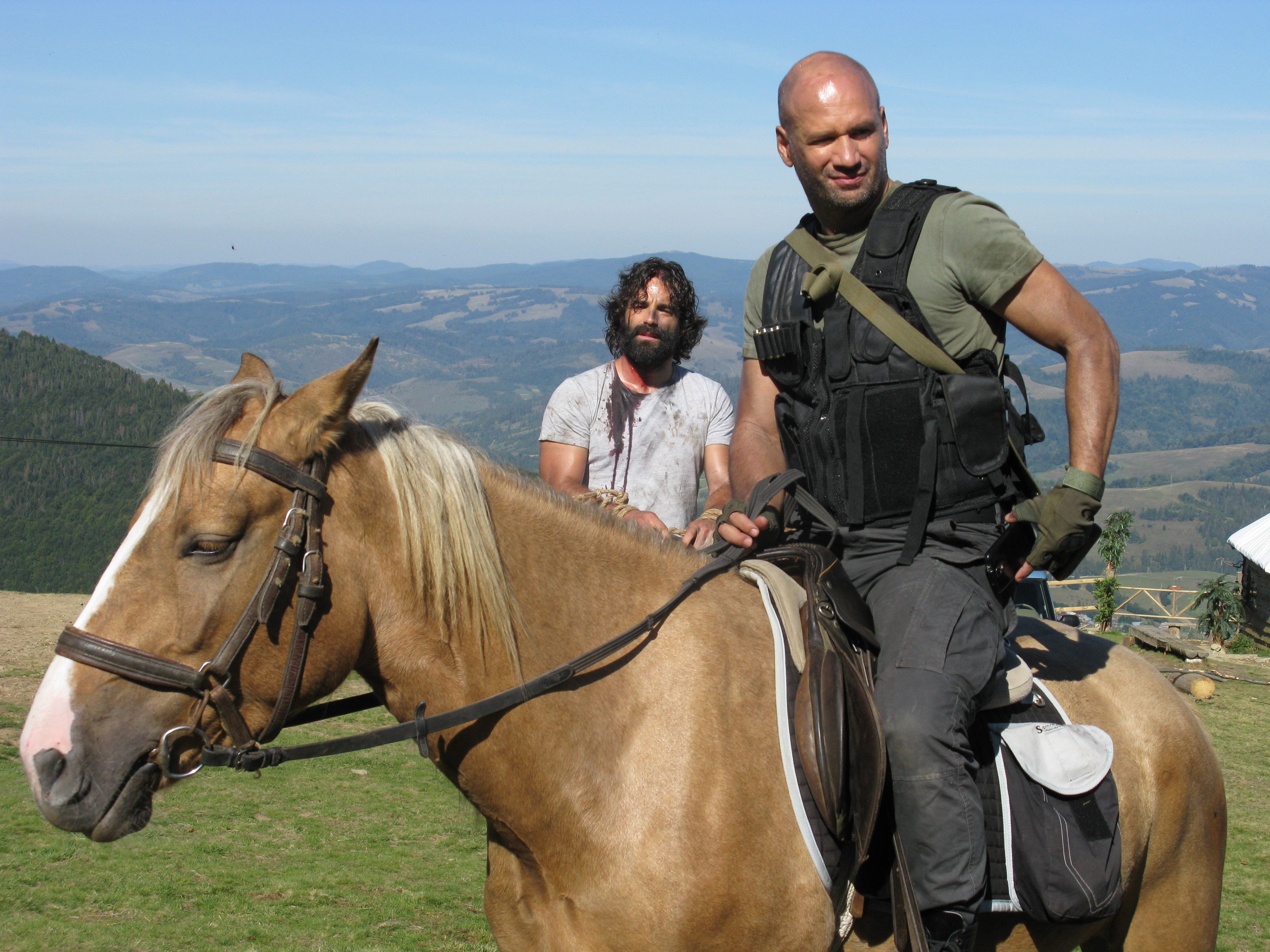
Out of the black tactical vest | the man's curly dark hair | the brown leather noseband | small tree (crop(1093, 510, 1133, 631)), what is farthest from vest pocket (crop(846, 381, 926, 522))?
small tree (crop(1093, 510, 1133, 631))

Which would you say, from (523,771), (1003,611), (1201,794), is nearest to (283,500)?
(523,771)

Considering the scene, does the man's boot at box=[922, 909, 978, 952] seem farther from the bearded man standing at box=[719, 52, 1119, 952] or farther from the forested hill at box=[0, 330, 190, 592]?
the forested hill at box=[0, 330, 190, 592]

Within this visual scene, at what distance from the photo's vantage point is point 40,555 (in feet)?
157

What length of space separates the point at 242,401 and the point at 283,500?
298 mm

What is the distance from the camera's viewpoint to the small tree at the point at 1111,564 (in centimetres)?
2539

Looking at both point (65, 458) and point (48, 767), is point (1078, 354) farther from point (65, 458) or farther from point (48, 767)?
point (65, 458)

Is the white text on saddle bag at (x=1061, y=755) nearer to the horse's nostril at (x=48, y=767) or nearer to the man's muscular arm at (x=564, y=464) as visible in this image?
the man's muscular arm at (x=564, y=464)

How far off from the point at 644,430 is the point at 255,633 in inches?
104

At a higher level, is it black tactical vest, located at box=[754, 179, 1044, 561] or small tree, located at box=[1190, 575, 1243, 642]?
black tactical vest, located at box=[754, 179, 1044, 561]

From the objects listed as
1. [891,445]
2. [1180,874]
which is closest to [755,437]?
[891,445]

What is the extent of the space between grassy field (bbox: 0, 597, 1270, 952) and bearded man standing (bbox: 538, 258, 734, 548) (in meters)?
1.92

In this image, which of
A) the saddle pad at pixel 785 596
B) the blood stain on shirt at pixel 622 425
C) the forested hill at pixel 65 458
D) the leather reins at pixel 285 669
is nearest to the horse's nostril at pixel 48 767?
the leather reins at pixel 285 669

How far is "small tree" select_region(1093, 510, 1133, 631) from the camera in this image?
25.4 metres

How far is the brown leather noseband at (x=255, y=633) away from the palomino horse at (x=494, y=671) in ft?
0.08
